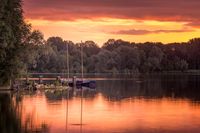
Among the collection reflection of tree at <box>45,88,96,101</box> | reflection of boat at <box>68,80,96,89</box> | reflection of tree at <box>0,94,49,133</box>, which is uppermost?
reflection of boat at <box>68,80,96,89</box>

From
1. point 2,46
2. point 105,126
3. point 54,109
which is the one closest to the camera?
point 105,126

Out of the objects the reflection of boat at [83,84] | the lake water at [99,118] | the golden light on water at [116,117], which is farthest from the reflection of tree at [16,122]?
the reflection of boat at [83,84]

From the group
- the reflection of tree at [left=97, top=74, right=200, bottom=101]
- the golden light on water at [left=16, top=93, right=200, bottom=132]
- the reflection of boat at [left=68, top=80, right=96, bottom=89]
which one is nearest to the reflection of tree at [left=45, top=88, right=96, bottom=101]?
the reflection of tree at [left=97, top=74, right=200, bottom=101]

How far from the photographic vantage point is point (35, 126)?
110 ft

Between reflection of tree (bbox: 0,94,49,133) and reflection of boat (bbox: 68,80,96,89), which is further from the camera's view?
reflection of boat (bbox: 68,80,96,89)

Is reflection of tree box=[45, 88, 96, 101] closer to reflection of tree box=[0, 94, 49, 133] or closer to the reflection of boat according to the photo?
reflection of tree box=[0, 94, 49, 133]

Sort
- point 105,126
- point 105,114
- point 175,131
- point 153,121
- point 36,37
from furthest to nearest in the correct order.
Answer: point 36,37 < point 105,114 < point 153,121 < point 105,126 < point 175,131

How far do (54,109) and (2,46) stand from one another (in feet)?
73.3

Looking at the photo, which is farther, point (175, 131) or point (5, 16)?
point (5, 16)

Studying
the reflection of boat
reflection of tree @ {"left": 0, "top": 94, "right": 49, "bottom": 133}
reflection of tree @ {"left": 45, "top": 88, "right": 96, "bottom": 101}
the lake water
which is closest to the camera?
reflection of tree @ {"left": 0, "top": 94, "right": 49, "bottom": 133}

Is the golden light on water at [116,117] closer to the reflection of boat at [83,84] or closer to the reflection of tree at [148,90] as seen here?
the reflection of tree at [148,90]

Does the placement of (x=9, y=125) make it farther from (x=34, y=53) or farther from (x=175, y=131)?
(x=34, y=53)

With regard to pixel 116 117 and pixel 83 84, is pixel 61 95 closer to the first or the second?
pixel 116 117

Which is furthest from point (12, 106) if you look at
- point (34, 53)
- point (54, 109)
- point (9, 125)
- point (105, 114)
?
Answer: point (34, 53)
